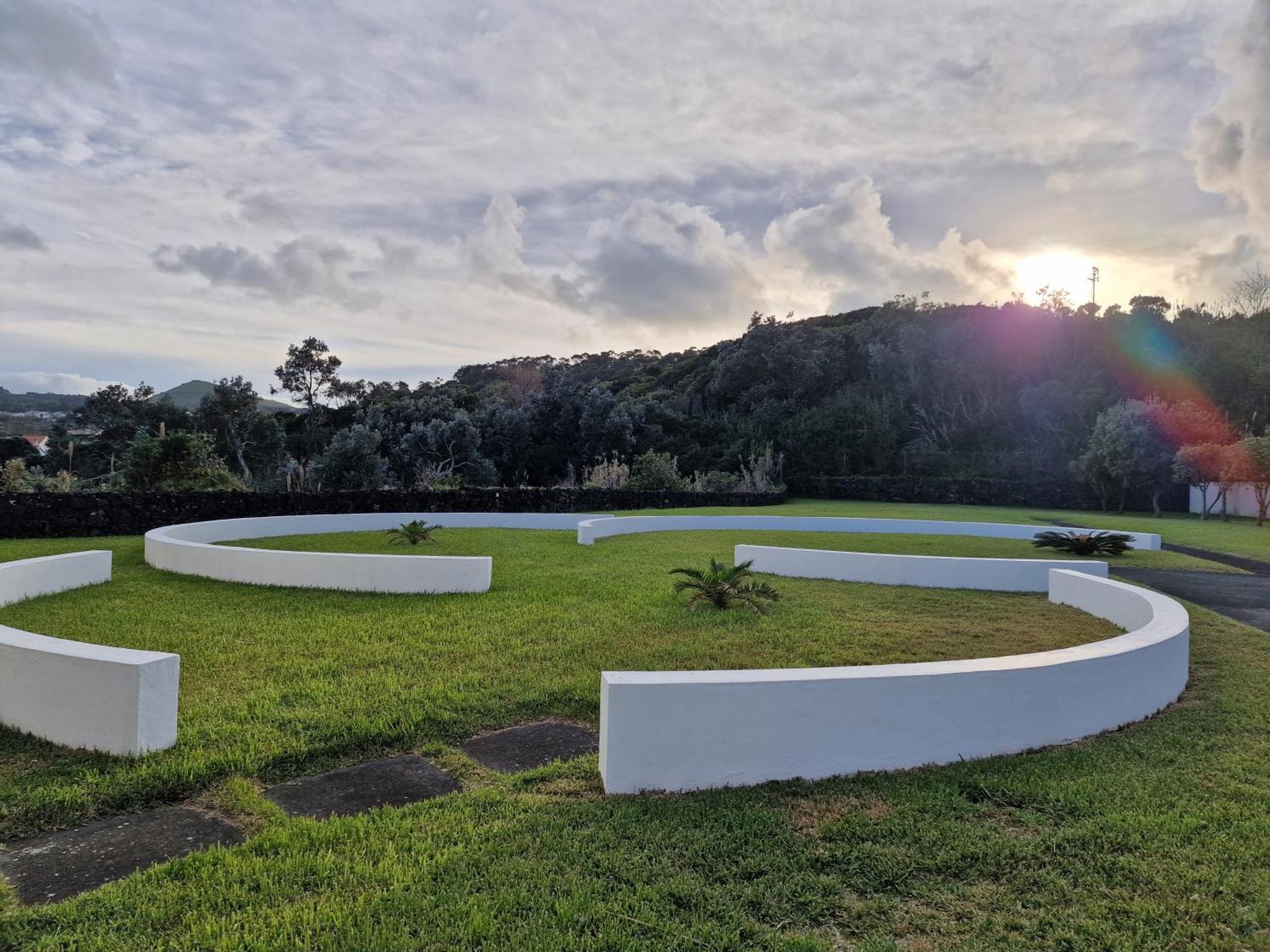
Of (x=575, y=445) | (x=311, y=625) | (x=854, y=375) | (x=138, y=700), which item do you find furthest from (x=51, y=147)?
(x=854, y=375)

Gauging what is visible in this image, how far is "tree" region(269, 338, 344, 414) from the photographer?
4128 centimetres

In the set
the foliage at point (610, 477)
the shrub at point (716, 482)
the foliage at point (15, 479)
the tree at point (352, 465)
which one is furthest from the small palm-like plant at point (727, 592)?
the tree at point (352, 465)

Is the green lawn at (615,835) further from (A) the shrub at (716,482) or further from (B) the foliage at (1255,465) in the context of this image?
(B) the foliage at (1255,465)

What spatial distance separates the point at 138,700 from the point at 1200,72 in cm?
1749

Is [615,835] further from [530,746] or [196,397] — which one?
[196,397]

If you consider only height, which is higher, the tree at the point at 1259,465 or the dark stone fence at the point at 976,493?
the tree at the point at 1259,465

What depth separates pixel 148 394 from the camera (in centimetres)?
4347

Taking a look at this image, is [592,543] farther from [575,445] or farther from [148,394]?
[148,394]

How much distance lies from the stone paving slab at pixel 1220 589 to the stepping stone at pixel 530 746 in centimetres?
792

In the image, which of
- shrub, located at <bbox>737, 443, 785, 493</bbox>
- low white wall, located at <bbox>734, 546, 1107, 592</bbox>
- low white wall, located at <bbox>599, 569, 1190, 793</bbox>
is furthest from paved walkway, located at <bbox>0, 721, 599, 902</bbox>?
shrub, located at <bbox>737, 443, 785, 493</bbox>

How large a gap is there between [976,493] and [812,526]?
1953 centimetres

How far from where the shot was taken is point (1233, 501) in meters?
30.8

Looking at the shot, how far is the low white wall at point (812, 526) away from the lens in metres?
17.1

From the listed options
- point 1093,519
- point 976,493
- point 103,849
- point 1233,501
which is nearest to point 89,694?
point 103,849
